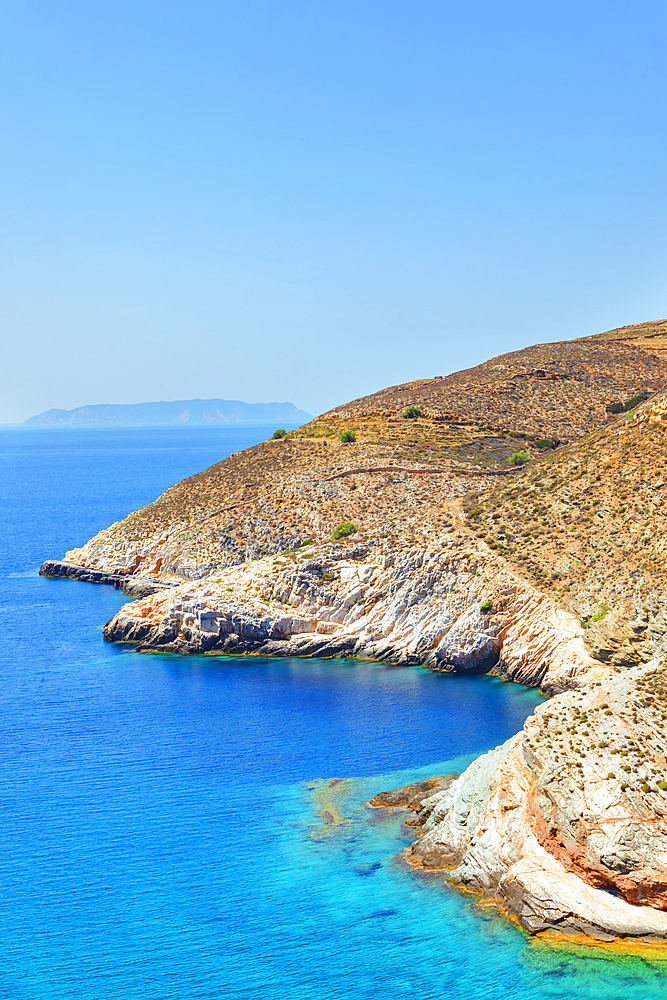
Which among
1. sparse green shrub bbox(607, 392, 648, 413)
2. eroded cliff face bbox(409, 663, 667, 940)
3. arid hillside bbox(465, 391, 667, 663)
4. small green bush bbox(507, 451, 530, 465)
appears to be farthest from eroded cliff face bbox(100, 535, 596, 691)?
sparse green shrub bbox(607, 392, 648, 413)

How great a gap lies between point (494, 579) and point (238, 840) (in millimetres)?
30416

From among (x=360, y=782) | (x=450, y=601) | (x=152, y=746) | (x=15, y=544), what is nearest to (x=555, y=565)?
(x=450, y=601)

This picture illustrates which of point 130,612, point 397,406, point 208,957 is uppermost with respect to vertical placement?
point 397,406

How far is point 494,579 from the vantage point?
6328 cm

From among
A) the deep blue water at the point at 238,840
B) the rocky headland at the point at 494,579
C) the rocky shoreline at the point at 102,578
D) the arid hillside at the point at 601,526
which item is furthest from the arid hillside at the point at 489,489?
the deep blue water at the point at 238,840

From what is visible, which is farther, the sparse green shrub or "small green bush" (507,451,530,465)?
the sparse green shrub

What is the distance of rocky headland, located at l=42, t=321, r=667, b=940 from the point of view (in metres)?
31.9

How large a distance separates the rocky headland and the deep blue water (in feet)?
7.13

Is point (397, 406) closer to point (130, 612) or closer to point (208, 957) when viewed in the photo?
point (130, 612)

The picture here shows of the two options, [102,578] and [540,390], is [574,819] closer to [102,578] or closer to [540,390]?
[102,578]

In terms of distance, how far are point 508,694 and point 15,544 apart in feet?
266

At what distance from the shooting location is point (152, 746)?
50.4m

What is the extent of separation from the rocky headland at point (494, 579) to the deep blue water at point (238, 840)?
2.17 metres

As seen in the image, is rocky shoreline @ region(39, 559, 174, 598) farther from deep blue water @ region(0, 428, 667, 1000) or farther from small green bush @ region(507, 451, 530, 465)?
small green bush @ region(507, 451, 530, 465)
